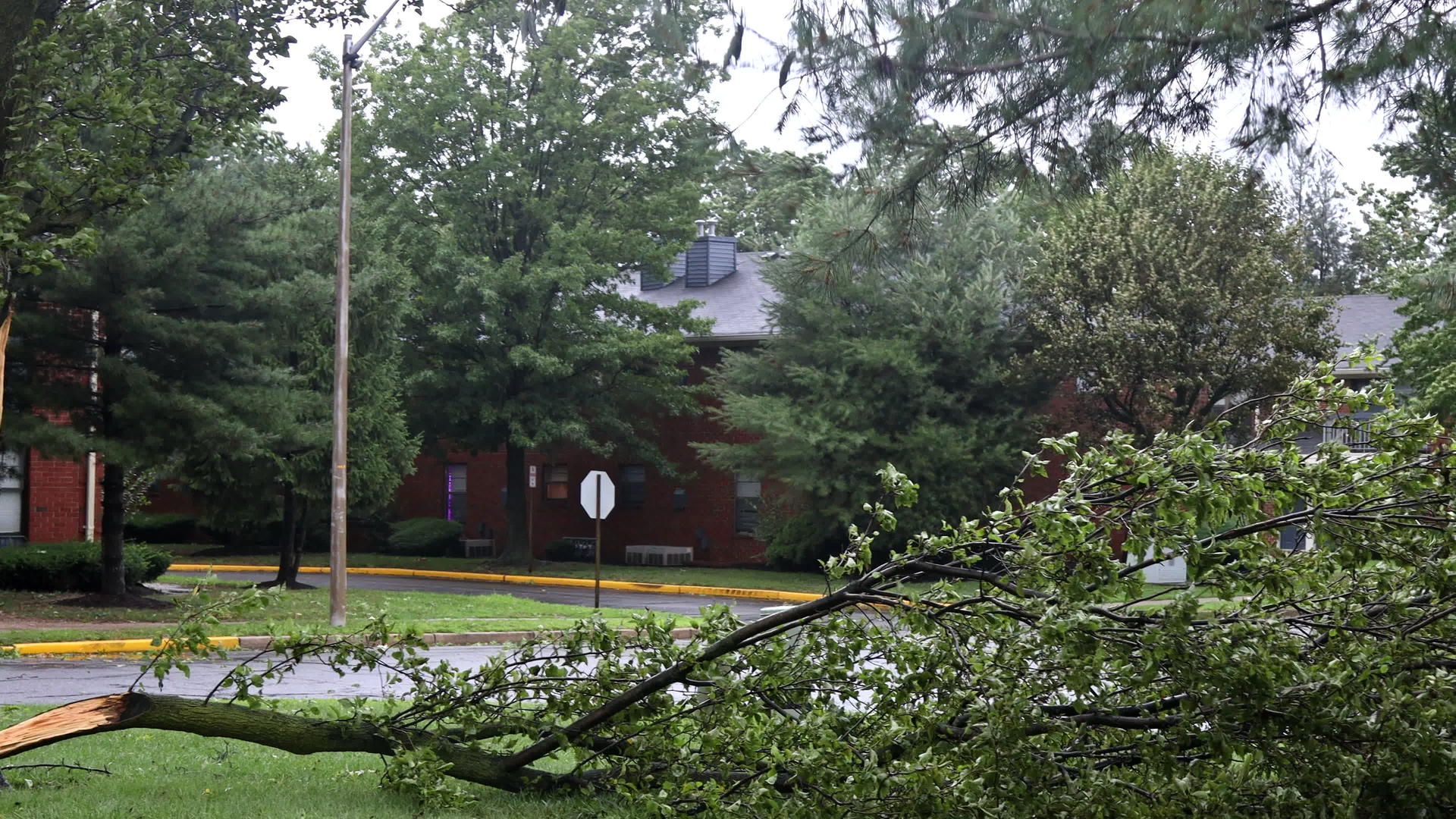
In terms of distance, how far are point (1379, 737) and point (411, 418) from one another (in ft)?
102

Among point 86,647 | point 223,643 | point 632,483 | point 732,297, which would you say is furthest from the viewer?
point 632,483

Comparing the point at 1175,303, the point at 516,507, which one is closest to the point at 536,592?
the point at 516,507

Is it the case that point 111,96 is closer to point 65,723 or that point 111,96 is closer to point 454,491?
point 65,723

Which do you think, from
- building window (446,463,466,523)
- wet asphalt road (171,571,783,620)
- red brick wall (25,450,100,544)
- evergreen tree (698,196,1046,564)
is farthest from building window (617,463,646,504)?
red brick wall (25,450,100,544)

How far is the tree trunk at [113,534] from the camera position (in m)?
20.9

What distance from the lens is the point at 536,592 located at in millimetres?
28844

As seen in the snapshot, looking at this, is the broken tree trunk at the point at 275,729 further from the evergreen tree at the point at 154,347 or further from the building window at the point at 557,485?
the building window at the point at 557,485

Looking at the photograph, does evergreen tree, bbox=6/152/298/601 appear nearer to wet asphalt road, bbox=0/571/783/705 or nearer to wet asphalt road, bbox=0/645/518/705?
wet asphalt road, bbox=0/571/783/705

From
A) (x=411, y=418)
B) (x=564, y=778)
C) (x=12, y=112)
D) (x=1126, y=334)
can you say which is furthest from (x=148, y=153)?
(x=411, y=418)

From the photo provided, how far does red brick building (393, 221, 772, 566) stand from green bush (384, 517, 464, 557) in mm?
1639

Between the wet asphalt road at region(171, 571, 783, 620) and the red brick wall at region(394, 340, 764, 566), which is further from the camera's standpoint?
the red brick wall at region(394, 340, 764, 566)

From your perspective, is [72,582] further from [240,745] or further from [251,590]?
[251,590]

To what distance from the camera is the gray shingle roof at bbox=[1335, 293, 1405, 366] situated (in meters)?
33.3

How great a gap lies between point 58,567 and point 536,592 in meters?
9.29
